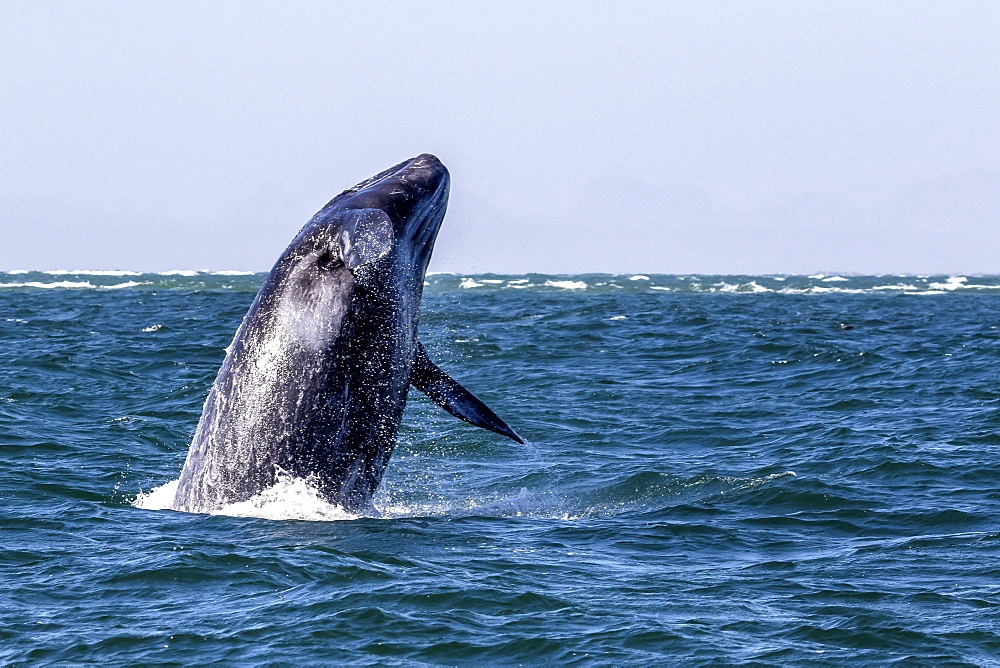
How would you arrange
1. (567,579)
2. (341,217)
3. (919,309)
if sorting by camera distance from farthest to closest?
(919,309) → (341,217) → (567,579)

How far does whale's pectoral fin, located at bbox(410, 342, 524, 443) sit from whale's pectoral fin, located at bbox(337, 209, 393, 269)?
149 cm

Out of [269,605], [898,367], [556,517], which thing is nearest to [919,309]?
[898,367]

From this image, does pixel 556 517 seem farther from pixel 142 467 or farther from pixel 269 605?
pixel 142 467

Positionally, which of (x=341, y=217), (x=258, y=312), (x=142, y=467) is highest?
(x=341, y=217)

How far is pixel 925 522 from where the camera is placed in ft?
43.4

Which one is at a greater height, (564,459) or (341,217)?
(341,217)

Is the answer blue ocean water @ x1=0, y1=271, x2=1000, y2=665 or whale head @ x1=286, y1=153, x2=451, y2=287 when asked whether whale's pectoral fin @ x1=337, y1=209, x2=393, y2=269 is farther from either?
blue ocean water @ x1=0, y1=271, x2=1000, y2=665

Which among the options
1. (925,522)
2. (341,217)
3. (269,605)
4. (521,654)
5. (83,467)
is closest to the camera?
(521,654)

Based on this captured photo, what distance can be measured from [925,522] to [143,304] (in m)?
41.3

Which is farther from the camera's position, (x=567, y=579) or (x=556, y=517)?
(x=556, y=517)

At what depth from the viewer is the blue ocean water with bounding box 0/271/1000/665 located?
868cm

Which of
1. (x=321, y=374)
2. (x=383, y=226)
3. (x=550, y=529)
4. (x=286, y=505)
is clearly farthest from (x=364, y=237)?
(x=550, y=529)

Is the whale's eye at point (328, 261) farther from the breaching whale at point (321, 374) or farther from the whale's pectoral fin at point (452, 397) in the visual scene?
the whale's pectoral fin at point (452, 397)

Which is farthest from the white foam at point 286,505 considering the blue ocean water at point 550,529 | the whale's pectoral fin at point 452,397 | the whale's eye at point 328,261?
the whale's eye at point 328,261
